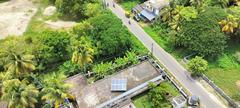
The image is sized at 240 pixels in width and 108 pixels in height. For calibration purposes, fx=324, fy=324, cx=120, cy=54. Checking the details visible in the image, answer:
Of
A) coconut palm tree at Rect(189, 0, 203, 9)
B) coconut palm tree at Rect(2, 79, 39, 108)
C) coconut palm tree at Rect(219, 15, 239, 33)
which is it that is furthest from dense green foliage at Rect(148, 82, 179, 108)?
coconut palm tree at Rect(189, 0, 203, 9)

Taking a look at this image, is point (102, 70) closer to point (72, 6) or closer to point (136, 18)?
point (136, 18)

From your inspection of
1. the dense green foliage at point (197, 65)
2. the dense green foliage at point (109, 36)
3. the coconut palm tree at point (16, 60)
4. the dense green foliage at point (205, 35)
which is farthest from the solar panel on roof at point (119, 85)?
the dense green foliage at point (205, 35)

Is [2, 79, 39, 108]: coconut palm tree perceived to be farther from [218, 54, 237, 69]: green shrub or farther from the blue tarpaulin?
[218, 54, 237, 69]: green shrub

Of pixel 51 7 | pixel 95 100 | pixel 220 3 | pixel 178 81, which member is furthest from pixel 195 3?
pixel 51 7

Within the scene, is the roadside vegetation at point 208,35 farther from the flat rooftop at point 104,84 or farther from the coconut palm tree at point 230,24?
the flat rooftop at point 104,84

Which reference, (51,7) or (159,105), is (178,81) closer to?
(159,105)
